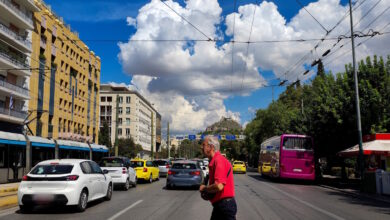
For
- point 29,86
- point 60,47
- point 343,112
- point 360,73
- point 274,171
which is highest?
point 60,47

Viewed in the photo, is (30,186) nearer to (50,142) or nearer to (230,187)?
(230,187)

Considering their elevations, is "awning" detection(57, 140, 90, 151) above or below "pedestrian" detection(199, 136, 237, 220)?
above

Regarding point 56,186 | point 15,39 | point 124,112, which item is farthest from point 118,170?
point 124,112

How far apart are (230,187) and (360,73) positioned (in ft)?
72.3

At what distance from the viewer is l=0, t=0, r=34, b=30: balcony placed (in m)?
35.2

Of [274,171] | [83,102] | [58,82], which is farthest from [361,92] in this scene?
[83,102]

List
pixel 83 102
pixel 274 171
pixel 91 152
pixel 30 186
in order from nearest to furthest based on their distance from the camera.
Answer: pixel 30 186 < pixel 274 171 < pixel 91 152 < pixel 83 102

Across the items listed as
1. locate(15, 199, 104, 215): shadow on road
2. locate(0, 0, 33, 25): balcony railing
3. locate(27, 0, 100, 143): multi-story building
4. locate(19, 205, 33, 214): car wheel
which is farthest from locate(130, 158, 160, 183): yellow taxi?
locate(0, 0, 33, 25): balcony railing

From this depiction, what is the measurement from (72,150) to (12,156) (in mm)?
8877

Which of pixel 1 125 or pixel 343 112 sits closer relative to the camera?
pixel 343 112

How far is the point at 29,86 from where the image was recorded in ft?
139

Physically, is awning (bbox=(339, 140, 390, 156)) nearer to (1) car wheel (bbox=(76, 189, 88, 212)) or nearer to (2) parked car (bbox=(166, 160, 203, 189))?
(2) parked car (bbox=(166, 160, 203, 189))

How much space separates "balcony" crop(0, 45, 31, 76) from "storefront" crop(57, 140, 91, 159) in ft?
35.4

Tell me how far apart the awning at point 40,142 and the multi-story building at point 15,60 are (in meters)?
10.6
